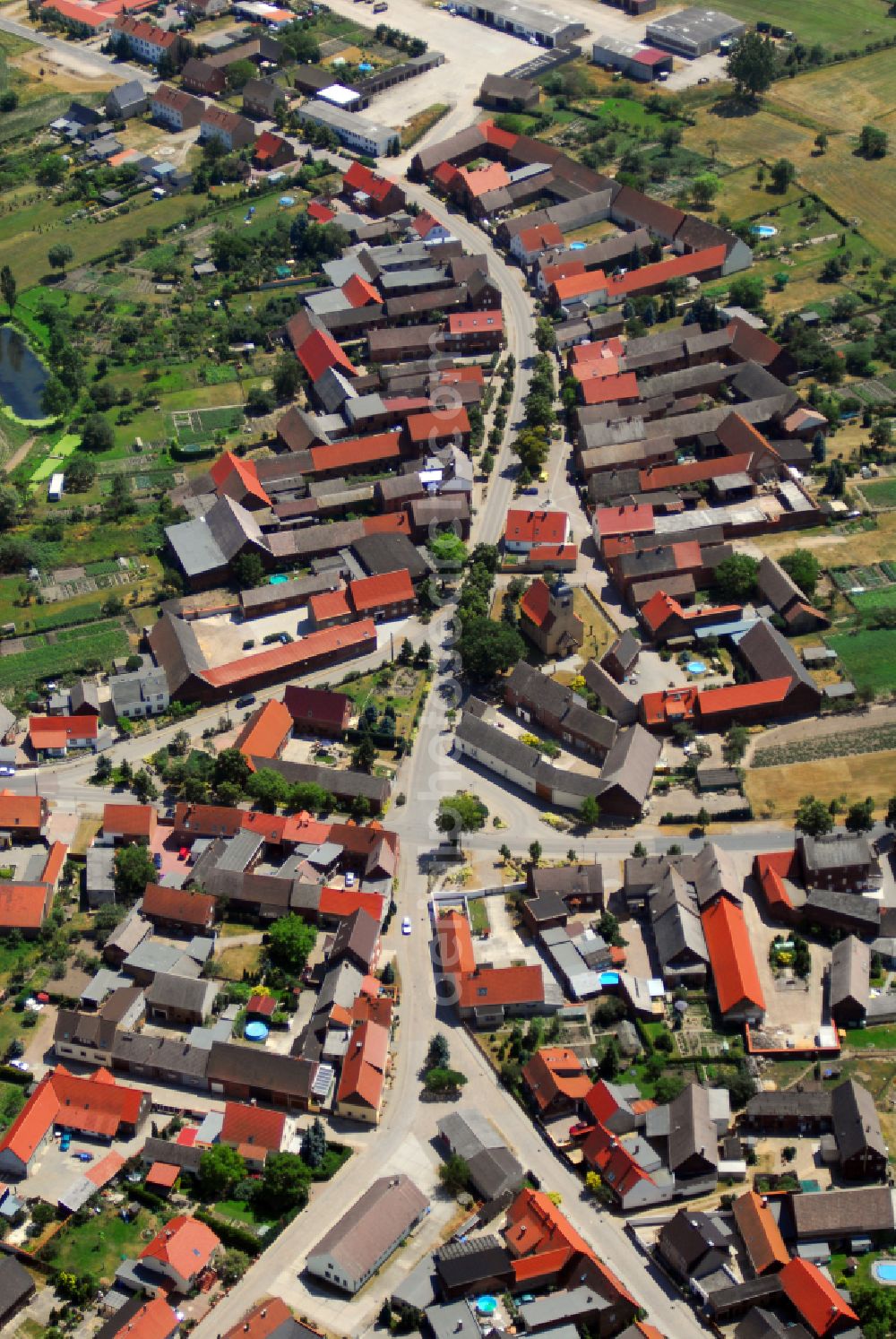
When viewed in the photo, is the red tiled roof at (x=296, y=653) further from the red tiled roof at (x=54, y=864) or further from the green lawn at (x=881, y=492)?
the green lawn at (x=881, y=492)

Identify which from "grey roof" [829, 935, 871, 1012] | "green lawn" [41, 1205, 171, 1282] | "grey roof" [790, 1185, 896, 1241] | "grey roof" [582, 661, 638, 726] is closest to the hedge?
"green lawn" [41, 1205, 171, 1282]

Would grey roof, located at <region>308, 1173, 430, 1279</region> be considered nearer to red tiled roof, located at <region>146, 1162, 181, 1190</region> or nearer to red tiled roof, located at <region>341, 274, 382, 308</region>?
red tiled roof, located at <region>146, 1162, 181, 1190</region>

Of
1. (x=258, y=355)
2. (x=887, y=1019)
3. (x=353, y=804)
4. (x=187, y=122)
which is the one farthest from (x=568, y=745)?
(x=187, y=122)

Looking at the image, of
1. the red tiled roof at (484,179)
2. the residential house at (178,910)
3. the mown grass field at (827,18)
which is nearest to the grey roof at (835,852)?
the residential house at (178,910)

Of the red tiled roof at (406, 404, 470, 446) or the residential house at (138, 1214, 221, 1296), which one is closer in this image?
the residential house at (138, 1214, 221, 1296)

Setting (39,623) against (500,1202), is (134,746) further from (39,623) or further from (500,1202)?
(500,1202)

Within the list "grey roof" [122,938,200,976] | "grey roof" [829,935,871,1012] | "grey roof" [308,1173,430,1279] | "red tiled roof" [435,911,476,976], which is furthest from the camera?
"grey roof" [122,938,200,976]
